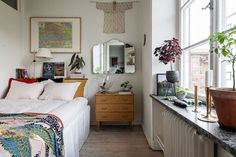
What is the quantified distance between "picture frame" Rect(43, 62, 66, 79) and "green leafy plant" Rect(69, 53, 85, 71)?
7.8 inches

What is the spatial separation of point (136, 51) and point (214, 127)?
10.5 ft

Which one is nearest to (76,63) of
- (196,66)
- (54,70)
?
(54,70)

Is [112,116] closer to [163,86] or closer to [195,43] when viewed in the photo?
[163,86]

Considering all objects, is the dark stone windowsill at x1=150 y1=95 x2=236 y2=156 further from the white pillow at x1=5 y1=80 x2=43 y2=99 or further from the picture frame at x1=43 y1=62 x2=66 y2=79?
the picture frame at x1=43 y1=62 x2=66 y2=79

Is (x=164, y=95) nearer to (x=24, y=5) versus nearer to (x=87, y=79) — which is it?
(x=87, y=79)

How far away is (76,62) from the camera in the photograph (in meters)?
4.05

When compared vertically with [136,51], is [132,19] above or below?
above

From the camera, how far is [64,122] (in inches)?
87.6

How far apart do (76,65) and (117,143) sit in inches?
68.5

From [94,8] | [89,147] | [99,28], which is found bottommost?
[89,147]

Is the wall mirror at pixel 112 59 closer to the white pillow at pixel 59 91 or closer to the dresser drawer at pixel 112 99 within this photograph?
the dresser drawer at pixel 112 99

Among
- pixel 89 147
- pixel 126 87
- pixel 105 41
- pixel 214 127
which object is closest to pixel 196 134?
pixel 214 127

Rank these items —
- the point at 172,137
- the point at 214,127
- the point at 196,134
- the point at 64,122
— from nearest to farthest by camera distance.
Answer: the point at 214,127 < the point at 196,134 < the point at 172,137 < the point at 64,122

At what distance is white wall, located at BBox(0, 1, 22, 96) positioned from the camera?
11.5 ft
